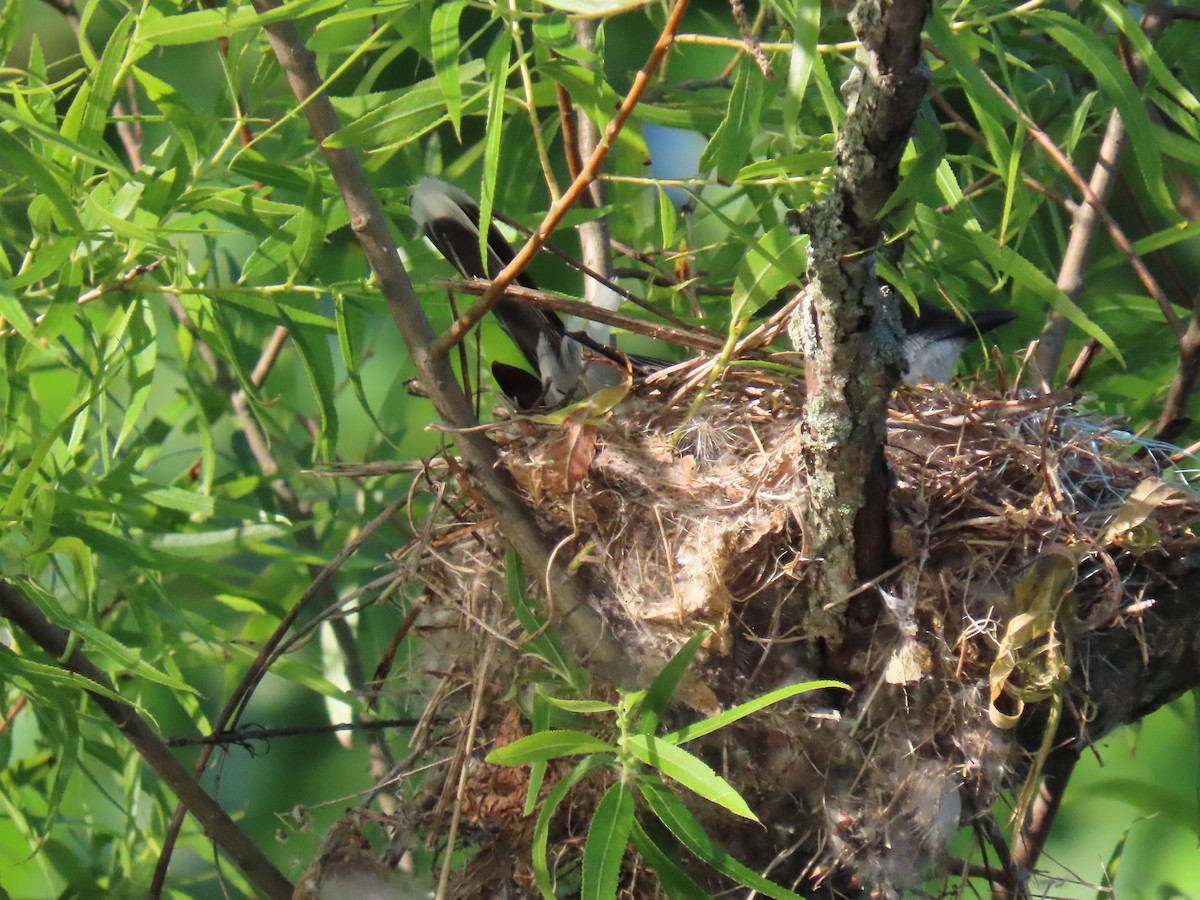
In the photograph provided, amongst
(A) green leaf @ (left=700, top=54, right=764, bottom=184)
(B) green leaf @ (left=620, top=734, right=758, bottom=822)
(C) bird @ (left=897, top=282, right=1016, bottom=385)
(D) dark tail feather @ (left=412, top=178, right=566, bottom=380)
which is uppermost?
(A) green leaf @ (left=700, top=54, right=764, bottom=184)

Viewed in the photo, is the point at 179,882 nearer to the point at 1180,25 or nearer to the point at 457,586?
the point at 457,586

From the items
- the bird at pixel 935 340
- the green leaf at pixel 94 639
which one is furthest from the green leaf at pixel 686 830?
the bird at pixel 935 340

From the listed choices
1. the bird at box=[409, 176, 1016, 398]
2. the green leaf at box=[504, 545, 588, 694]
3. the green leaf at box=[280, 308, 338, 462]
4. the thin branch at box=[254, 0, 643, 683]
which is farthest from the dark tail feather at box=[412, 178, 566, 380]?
the green leaf at box=[504, 545, 588, 694]

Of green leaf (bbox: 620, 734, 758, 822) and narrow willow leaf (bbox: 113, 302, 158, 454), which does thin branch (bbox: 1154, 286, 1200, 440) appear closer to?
green leaf (bbox: 620, 734, 758, 822)

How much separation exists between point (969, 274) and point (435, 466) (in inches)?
49.3

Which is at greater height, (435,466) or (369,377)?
(435,466)

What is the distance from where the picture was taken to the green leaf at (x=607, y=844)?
142 cm

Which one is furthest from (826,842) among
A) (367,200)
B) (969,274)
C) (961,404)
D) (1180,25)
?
(1180,25)

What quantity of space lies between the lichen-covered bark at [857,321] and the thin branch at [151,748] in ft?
3.66

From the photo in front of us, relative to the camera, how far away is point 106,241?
180 cm

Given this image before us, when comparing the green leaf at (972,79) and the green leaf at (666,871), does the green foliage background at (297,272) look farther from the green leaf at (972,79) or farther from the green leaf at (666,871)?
the green leaf at (666,871)

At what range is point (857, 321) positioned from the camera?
1.34 m

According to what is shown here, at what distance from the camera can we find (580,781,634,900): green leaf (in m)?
1.42

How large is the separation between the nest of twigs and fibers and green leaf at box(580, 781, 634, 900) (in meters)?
0.32
